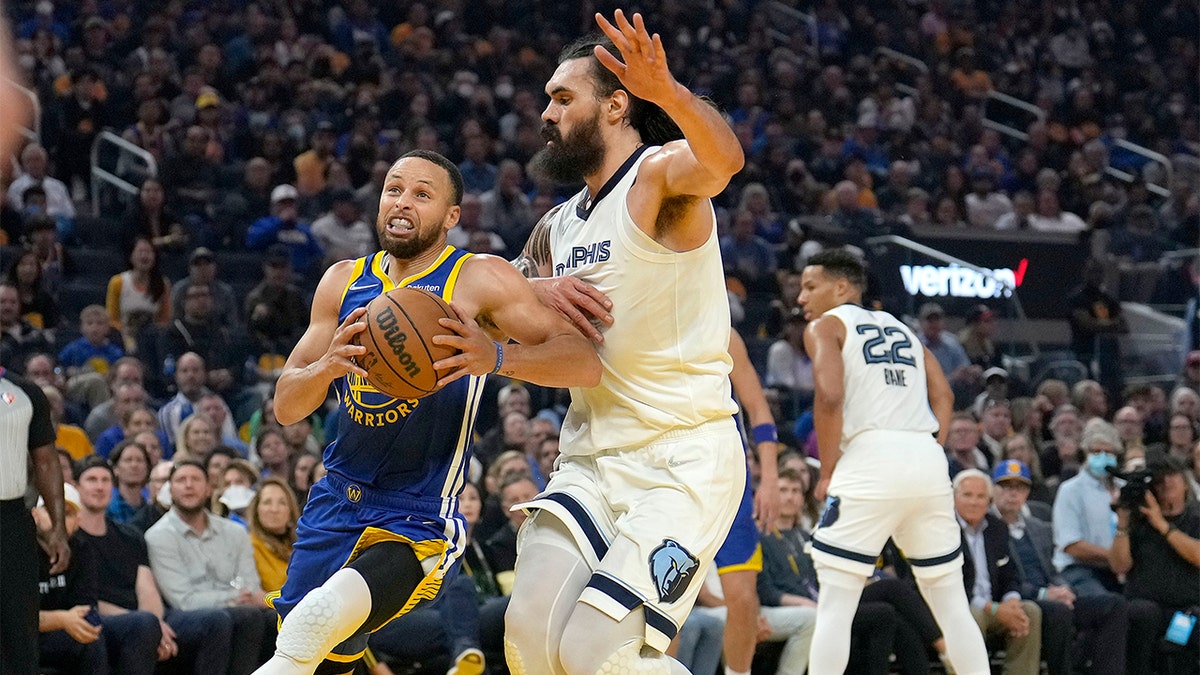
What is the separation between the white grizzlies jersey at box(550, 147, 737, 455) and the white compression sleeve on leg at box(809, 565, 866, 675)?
2292 mm

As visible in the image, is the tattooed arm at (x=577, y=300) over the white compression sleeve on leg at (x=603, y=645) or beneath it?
over

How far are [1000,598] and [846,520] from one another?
9.58ft

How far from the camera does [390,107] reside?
15156mm

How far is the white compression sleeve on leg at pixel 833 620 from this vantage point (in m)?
6.31

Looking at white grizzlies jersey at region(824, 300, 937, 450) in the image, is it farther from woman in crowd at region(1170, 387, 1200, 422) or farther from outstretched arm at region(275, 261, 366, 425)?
woman in crowd at region(1170, 387, 1200, 422)

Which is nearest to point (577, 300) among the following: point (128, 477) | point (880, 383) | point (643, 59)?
point (643, 59)

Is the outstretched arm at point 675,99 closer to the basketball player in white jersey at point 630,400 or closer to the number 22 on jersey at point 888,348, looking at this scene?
the basketball player in white jersey at point 630,400

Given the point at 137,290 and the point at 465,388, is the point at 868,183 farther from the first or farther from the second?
the point at 465,388

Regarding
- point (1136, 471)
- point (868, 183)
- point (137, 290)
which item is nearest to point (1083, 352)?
point (868, 183)

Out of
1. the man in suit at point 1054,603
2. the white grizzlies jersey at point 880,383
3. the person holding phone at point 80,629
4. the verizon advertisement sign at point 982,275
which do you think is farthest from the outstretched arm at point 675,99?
the verizon advertisement sign at point 982,275

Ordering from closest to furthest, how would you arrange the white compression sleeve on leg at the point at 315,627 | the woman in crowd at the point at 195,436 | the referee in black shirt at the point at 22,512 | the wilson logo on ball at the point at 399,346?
1. the wilson logo on ball at the point at 399,346
2. the white compression sleeve on leg at the point at 315,627
3. the referee in black shirt at the point at 22,512
4. the woman in crowd at the point at 195,436

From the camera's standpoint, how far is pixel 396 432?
14.8ft

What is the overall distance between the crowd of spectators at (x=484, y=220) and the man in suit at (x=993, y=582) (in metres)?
0.03

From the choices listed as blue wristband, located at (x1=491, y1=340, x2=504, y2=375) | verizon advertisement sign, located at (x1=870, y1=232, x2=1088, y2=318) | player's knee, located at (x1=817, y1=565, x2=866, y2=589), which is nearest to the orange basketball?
blue wristband, located at (x1=491, y1=340, x2=504, y2=375)
